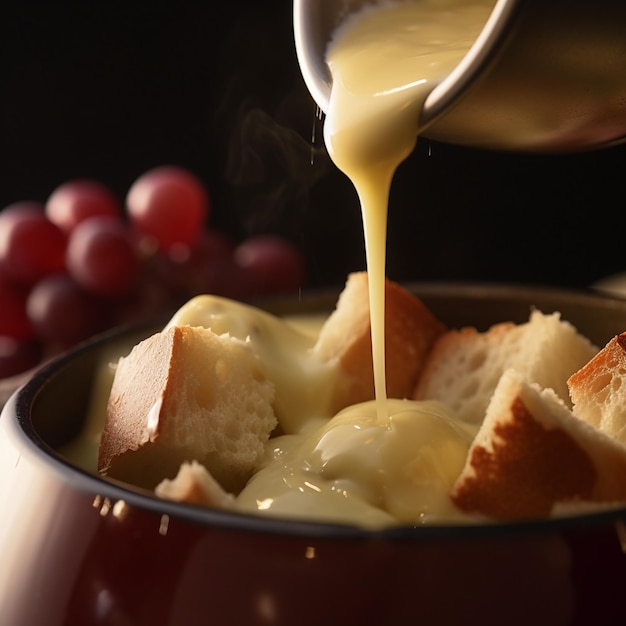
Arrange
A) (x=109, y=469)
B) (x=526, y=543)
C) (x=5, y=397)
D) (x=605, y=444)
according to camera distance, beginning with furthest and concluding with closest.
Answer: (x=5, y=397)
(x=109, y=469)
(x=605, y=444)
(x=526, y=543)

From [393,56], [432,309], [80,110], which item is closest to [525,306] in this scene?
[432,309]

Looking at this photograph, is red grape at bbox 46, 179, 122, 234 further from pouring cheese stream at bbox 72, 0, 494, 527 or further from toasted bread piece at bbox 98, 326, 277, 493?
toasted bread piece at bbox 98, 326, 277, 493

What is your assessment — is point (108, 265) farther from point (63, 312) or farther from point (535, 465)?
point (535, 465)

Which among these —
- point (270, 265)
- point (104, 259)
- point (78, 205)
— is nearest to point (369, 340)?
point (104, 259)

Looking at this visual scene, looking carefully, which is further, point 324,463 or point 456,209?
point 456,209

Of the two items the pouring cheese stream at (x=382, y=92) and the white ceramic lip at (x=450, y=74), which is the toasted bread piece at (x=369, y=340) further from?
the white ceramic lip at (x=450, y=74)

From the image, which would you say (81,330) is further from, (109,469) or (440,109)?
(440,109)

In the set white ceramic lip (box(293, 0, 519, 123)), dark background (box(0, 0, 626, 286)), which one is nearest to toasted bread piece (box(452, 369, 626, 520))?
white ceramic lip (box(293, 0, 519, 123))
